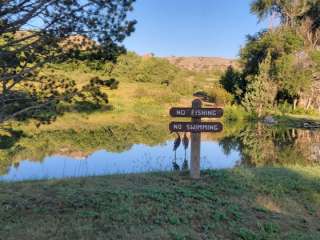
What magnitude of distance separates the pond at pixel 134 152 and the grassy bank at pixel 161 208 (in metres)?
1.91

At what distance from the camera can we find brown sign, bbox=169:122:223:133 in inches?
292

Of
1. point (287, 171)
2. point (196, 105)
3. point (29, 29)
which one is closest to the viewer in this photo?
point (29, 29)

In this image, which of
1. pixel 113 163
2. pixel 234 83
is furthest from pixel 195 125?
pixel 234 83

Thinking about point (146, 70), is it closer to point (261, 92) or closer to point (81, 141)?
point (261, 92)

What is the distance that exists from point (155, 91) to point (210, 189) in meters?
29.7

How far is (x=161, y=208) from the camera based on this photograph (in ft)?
19.2

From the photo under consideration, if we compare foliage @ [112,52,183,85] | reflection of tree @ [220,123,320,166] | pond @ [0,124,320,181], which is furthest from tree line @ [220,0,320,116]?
foliage @ [112,52,183,85]

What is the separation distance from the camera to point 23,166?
37.3 feet

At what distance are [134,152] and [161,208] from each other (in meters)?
8.98

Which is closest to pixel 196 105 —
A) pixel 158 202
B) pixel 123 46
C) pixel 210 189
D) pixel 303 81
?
pixel 210 189

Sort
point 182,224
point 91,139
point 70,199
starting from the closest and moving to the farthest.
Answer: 1. point 182,224
2. point 70,199
3. point 91,139

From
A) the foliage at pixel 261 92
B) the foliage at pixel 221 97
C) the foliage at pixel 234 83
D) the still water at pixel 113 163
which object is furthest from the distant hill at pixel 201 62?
the still water at pixel 113 163

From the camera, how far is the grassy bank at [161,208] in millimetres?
5148

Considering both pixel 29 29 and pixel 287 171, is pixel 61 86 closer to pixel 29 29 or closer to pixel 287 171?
pixel 29 29
